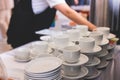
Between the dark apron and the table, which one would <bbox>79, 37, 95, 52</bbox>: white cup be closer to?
the table

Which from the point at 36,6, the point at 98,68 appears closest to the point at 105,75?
the point at 98,68

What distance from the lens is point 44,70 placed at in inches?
27.3

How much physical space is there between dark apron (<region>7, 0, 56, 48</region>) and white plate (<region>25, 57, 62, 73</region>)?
79 centimetres

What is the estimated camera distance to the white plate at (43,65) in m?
0.70

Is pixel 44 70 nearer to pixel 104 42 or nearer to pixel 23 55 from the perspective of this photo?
pixel 23 55

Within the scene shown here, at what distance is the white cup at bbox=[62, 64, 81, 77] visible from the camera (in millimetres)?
800

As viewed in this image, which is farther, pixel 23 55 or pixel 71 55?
pixel 23 55

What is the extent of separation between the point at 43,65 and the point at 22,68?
19 cm

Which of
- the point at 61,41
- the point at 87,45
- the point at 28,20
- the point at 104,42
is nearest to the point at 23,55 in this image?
the point at 61,41

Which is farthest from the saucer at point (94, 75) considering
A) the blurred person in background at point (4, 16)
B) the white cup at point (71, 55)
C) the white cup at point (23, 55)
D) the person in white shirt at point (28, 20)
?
the blurred person in background at point (4, 16)

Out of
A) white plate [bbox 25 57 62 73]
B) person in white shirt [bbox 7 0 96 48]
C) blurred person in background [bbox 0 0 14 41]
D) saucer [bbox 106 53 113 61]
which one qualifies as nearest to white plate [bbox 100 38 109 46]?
saucer [bbox 106 53 113 61]

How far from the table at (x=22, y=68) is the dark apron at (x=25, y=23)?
53 centimetres

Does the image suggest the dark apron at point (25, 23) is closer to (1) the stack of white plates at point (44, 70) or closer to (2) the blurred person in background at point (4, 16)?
(2) the blurred person in background at point (4, 16)

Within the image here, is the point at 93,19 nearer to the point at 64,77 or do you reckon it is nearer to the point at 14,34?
the point at 14,34
